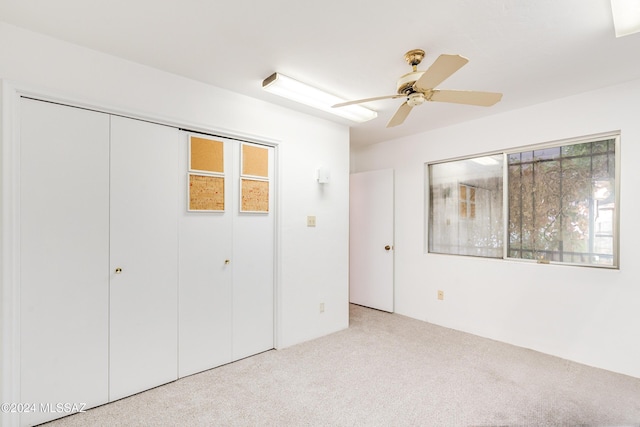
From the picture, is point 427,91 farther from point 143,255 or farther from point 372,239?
point 372,239

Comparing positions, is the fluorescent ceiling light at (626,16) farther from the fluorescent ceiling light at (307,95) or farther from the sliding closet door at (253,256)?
the sliding closet door at (253,256)

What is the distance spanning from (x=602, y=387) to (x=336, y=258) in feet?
7.82

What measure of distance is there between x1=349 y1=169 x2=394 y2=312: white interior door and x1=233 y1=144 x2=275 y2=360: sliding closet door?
6.12 feet

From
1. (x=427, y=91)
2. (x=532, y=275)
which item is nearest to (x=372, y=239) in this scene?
(x=532, y=275)

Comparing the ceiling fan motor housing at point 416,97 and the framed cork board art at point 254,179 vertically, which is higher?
the ceiling fan motor housing at point 416,97

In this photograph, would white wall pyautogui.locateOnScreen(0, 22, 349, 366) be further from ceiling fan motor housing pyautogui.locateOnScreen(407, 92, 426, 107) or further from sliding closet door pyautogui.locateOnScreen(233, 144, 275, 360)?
ceiling fan motor housing pyautogui.locateOnScreen(407, 92, 426, 107)

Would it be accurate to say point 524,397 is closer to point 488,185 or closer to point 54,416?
point 488,185

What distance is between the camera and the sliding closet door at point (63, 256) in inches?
72.7

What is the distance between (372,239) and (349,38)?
2983 millimetres

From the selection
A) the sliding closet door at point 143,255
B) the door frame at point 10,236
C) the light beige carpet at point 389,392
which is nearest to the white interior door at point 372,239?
the light beige carpet at point 389,392

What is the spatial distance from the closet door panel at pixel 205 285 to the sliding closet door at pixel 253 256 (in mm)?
85

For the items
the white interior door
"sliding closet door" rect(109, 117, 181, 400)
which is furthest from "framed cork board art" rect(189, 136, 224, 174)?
the white interior door

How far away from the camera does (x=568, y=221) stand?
113 inches

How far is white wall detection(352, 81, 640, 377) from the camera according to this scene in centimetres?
249
